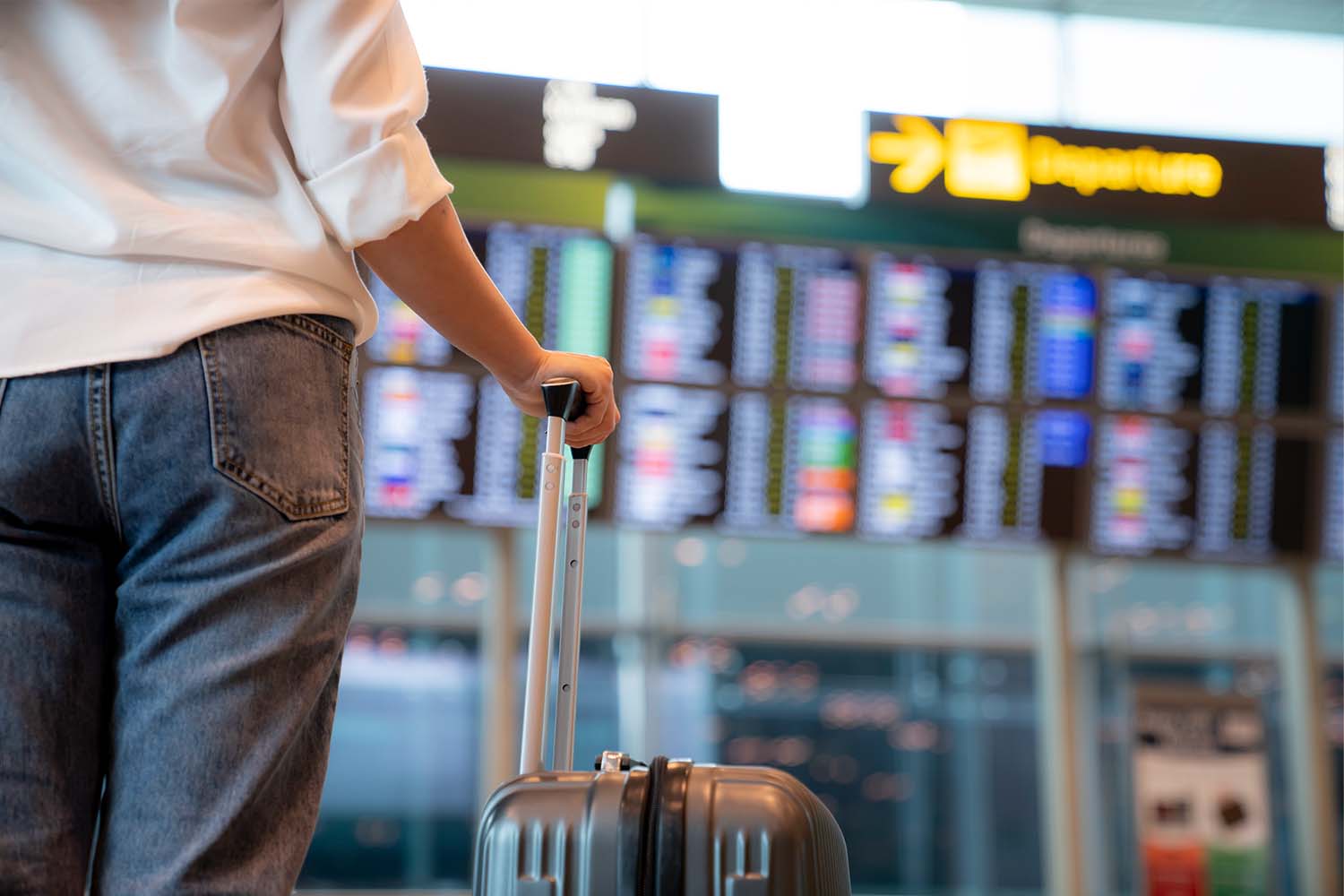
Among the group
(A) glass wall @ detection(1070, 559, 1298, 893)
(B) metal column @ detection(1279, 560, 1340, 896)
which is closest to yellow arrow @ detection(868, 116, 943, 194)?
(A) glass wall @ detection(1070, 559, 1298, 893)

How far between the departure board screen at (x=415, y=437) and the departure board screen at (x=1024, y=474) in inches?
64.0

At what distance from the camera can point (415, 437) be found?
4.48 meters

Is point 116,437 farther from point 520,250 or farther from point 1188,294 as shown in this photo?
point 1188,294

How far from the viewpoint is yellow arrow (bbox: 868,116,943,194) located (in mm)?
Answer: 4734

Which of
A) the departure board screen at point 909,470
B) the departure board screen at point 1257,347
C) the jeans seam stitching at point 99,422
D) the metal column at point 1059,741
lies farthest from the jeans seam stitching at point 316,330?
the metal column at point 1059,741

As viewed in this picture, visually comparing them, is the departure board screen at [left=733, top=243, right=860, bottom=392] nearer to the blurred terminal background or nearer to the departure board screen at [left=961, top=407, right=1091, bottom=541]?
the blurred terminal background

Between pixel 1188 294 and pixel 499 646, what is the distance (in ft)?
8.47

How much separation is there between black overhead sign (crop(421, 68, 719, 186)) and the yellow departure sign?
59cm

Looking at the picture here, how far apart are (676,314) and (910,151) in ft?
3.01

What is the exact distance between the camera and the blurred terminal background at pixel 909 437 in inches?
181

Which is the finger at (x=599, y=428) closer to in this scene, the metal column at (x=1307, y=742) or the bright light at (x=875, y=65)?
the bright light at (x=875, y=65)

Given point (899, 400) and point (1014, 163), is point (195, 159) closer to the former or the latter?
point (899, 400)

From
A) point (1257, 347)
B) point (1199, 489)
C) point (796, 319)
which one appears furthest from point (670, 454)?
point (1257, 347)

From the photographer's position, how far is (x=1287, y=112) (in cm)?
620
